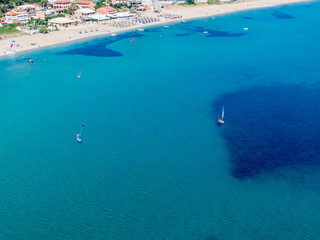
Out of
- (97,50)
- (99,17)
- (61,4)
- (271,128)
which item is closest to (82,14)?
(99,17)

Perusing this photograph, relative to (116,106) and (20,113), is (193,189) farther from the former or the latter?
(20,113)

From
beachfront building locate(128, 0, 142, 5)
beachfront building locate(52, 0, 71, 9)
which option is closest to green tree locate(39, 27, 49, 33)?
beachfront building locate(52, 0, 71, 9)

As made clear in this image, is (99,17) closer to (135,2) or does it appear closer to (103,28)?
(103,28)

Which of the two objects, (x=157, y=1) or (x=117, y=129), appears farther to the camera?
(x=157, y=1)

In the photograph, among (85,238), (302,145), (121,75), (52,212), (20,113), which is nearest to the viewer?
(85,238)

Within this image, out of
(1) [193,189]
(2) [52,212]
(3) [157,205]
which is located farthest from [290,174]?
(2) [52,212]
